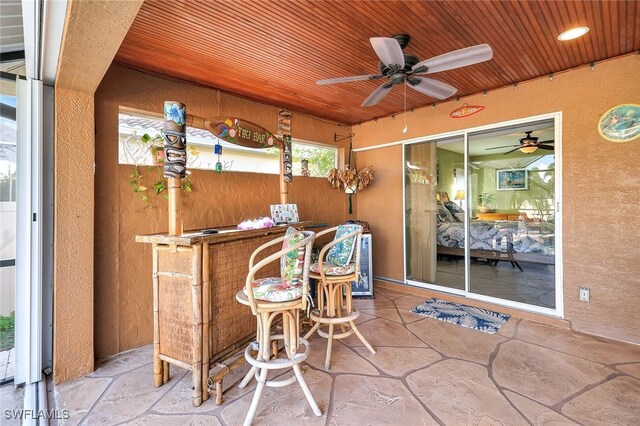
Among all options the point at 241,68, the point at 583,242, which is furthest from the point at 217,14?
the point at 583,242

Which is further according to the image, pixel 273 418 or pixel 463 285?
pixel 463 285

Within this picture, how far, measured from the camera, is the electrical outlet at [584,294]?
2.95 meters

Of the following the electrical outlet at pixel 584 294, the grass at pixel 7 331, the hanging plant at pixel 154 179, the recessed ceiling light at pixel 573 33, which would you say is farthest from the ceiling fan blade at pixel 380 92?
the grass at pixel 7 331

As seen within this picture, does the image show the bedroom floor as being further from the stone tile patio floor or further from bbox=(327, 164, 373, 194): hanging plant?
bbox=(327, 164, 373, 194): hanging plant

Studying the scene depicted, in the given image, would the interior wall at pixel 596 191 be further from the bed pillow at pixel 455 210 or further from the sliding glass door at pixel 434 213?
the bed pillow at pixel 455 210

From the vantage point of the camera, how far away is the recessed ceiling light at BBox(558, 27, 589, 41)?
2.30 m

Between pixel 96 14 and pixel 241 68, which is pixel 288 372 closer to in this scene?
pixel 96 14

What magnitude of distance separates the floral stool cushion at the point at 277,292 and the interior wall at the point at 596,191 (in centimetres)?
289

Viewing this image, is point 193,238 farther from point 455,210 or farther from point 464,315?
point 455,210

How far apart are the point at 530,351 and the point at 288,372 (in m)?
2.18

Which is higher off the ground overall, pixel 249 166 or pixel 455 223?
pixel 249 166

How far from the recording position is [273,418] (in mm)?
1784

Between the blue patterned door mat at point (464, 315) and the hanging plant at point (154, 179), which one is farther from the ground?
the hanging plant at point (154, 179)

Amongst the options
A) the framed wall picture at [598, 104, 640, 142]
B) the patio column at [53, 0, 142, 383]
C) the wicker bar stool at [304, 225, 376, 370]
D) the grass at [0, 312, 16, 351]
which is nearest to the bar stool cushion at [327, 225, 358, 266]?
the wicker bar stool at [304, 225, 376, 370]
